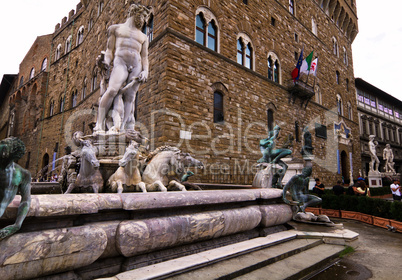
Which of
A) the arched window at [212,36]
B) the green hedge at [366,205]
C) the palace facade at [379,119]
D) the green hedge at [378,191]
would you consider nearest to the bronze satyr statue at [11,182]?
the green hedge at [366,205]

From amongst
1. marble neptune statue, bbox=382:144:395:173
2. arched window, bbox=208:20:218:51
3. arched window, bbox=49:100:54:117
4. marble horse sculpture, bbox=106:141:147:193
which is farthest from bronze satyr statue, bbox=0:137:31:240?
arched window, bbox=49:100:54:117

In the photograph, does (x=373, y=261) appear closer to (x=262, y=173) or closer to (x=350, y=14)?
(x=262, y=173)

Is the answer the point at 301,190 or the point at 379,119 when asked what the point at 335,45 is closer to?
the point at 379,119

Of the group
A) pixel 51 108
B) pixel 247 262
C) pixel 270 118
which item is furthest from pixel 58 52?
pixel 247 262

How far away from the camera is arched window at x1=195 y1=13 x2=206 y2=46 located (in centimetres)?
1084

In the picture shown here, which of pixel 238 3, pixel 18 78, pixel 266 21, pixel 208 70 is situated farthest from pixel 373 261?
pixel 18 78

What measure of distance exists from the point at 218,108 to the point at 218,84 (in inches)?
45.7

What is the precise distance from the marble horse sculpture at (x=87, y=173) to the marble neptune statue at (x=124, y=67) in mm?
1225

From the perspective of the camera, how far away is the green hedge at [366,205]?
5282 millimetres

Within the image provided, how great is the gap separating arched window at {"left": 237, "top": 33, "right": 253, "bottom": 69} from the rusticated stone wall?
11455 millimetres

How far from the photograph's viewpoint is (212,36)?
1155 centimetres

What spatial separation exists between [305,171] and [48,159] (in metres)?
24.0

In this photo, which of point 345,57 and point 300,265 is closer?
point 300,265

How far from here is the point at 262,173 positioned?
15.9ft
